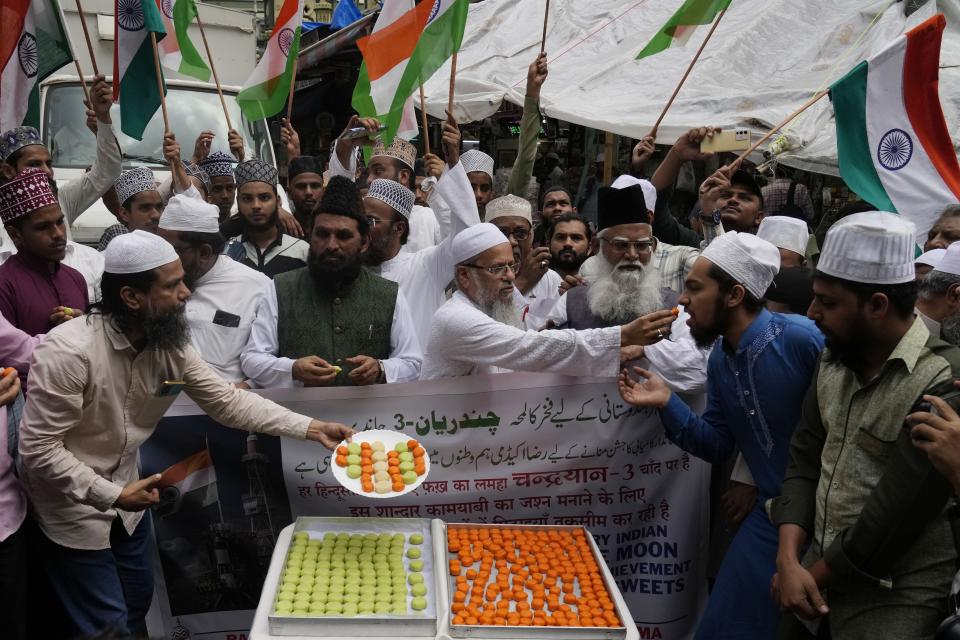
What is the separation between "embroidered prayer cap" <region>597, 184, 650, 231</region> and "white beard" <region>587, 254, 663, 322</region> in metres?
0.24

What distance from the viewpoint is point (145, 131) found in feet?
27.2

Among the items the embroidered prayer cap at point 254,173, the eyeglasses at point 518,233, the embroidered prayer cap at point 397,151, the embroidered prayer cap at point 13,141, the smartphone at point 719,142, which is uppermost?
the embroidered prayer cap at point 13,141

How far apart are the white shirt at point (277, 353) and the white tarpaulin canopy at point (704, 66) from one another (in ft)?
14.3

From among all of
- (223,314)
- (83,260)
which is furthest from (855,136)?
(83,260)

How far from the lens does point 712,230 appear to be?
17.4ft

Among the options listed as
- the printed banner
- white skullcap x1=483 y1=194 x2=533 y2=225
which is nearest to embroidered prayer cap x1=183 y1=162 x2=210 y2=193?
white skullcap x1=483 y1=194 x2=533 y2=225

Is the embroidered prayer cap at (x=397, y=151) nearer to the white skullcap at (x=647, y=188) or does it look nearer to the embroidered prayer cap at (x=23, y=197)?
the white skullcap at (x=647, y=188)

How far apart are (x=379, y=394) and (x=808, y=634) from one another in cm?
202

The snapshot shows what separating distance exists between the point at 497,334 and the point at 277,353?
1.20 metres

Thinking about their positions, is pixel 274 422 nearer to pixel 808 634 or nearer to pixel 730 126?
pixel 808 634

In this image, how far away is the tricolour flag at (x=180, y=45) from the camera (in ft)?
20.2

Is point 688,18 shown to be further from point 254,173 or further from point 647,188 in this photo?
point 254,173

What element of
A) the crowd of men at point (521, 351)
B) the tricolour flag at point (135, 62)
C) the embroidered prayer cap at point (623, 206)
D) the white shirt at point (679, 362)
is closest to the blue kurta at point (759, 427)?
the crowd of men at point (521, 351)

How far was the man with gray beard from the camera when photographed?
3.49m
